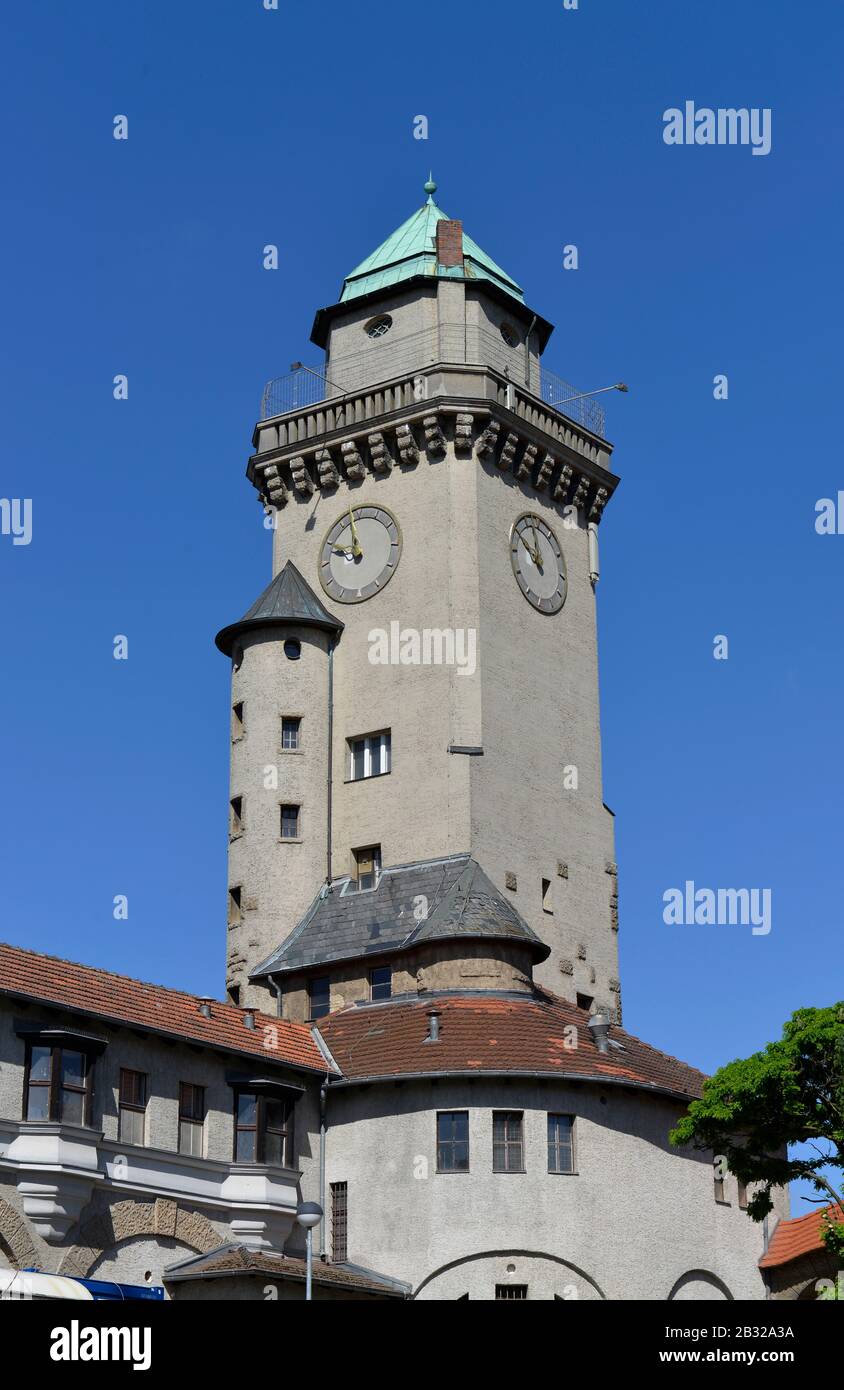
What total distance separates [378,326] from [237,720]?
15.5 meters

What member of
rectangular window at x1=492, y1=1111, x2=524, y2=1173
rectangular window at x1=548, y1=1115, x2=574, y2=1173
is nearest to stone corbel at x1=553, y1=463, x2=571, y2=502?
rectangular window at x1=548, y1=1115, x2=574, y2=1173

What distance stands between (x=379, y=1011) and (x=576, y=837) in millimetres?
11913

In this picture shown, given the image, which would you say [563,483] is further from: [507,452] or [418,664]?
[418,664]

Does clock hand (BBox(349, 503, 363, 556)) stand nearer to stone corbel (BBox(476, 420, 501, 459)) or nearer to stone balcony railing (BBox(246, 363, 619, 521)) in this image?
stone balcony railing (BBox(246, 363, 619, 521))

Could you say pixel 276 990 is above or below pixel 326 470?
below

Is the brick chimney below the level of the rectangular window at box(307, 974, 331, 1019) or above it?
above

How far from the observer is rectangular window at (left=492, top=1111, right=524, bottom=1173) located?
48469mm

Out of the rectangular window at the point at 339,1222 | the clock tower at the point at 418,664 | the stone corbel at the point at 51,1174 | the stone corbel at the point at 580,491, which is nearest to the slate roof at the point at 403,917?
the clock tower at the point at 418,664

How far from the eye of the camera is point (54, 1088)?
141 ft

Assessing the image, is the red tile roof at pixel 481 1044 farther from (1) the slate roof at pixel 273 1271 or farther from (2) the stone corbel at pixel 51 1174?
(2) the stone corbel at pixel 51 1174

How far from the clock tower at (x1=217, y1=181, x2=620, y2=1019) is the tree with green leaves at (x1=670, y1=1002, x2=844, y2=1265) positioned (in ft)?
43.5

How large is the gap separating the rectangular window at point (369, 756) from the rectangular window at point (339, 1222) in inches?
615

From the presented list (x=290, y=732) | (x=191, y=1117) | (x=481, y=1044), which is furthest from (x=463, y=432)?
(x=191, y=1117)
